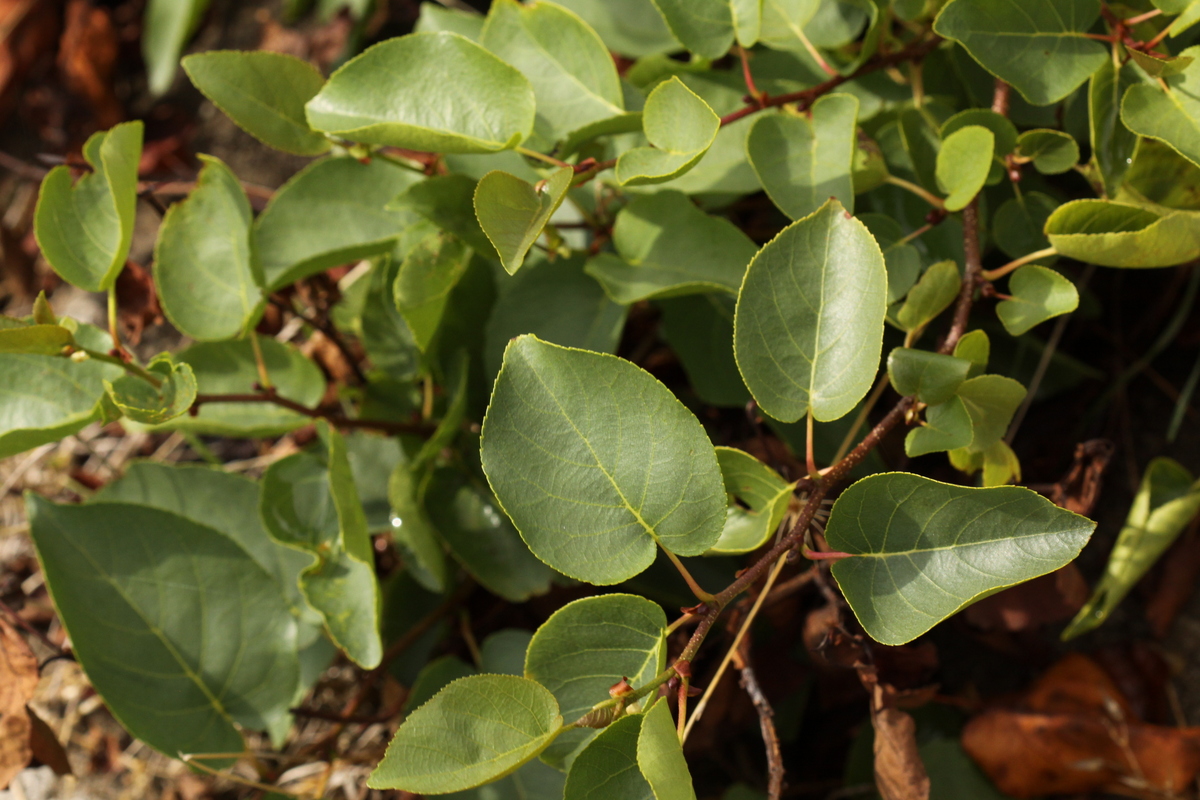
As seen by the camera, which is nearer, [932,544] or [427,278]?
[932,544]

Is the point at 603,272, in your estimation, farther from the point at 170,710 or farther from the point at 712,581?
the point at 170,710

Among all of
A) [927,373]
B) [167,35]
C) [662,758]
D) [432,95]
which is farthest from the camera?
[167,35]

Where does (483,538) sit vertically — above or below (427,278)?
below

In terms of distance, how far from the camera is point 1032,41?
776 millimetres

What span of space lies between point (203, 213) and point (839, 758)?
105cm

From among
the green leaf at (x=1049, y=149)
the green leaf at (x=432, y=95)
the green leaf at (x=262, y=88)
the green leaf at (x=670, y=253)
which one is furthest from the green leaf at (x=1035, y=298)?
the green leaf at (x=262, y=88)

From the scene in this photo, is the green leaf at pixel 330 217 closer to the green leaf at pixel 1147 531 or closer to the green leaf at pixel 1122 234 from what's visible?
the green leaf at pixel 1122 234

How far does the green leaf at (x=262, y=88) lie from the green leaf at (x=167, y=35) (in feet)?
4.10

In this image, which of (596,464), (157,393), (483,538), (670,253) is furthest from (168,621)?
(670,253)

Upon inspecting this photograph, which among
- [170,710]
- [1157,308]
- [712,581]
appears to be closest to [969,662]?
[712,581]

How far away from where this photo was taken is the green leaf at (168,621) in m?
0.90

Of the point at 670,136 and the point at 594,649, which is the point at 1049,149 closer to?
the point at 670,136

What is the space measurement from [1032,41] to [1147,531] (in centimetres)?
52

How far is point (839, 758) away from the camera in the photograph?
3.73 ft
